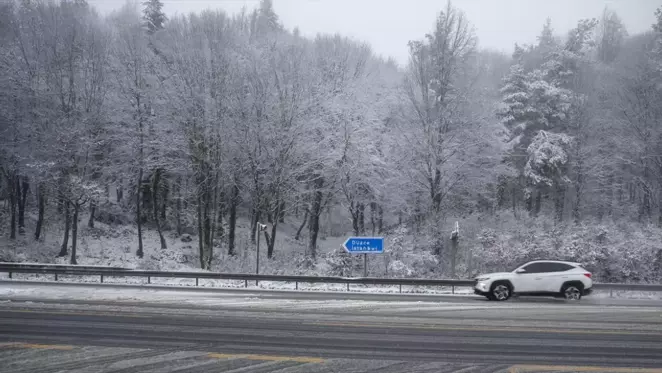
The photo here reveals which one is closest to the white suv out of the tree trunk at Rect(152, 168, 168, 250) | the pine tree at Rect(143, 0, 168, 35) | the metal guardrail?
the metal guardrail

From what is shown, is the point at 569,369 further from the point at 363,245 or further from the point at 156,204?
the point at 156,204

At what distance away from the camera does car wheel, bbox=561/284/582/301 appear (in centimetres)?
1841

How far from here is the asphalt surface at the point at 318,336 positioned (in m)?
8.56

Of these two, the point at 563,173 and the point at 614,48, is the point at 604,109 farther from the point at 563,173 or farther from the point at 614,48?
the point at 614,48

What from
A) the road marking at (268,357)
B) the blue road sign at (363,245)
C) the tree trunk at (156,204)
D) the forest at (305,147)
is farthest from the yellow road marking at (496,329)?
the tree trunk at (156,204)

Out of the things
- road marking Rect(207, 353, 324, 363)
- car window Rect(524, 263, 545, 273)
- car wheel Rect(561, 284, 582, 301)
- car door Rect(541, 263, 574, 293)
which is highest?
car window Rect(524, 263, 545, 273)

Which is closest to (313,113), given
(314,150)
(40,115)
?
(314,150)

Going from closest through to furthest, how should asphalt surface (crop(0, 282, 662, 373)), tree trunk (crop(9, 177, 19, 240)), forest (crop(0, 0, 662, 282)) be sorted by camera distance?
asphalt surface (crop(0, 282, 662, 373))
forest (crop(0, 0, 662, 282))
tree trunk (crop(9, 177, 19, 240))

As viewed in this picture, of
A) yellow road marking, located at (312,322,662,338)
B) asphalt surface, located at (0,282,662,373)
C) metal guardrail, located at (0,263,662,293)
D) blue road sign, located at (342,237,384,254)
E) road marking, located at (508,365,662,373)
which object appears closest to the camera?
road marking, located at (508,365,662,373)

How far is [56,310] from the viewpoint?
45.6 feet

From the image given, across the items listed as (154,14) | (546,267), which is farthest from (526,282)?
(154,14)

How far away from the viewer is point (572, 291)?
18.5m

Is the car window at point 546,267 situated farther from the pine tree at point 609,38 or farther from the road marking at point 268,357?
the pine tree at point 609,38

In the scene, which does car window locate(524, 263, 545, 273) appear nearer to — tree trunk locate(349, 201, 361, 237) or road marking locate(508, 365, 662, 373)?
road marking locate(508, 365, 662, 373)
